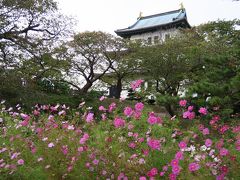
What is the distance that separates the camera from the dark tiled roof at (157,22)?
1287 inches

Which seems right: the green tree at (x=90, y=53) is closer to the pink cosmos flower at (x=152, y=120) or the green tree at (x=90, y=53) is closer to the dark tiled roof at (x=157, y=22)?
the dark tiled roof at (x=157, y=22)

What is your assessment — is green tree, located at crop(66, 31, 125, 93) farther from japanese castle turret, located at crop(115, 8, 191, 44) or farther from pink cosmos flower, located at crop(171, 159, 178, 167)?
pink cosmos flower, located at crop(171, 159, 178, 167)

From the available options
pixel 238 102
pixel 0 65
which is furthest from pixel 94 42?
pixel 238 102

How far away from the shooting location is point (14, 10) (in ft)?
51.3

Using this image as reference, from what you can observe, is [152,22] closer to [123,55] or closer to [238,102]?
[123,55]

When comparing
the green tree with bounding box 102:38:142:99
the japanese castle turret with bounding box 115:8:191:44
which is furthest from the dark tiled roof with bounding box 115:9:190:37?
the green tree with bounding box 102:38:142:99

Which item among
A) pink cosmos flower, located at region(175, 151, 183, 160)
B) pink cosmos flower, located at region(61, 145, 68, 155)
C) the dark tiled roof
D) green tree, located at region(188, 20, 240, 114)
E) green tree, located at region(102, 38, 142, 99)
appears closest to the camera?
pink cosmos flower, located at region(175, 151, 183, 160)

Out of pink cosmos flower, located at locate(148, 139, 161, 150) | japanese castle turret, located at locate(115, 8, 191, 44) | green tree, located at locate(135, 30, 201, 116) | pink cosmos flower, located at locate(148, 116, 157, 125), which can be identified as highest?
japanese castle turret, located at locate(115, 8, 191, 44)

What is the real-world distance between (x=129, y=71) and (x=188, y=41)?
12.2ft

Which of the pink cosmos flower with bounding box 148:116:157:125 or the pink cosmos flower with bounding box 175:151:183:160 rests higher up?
the pink cosmos flower with bounding box 148:116:157:125

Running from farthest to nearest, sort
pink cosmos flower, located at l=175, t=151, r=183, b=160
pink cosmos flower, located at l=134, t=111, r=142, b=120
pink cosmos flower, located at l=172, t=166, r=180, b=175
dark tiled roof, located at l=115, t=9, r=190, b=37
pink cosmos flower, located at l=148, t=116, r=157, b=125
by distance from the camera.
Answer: dark tiled roof, located at l=115, t=9, r=190, b=37
pink cosmos flower, located at l=134, t=111, r=142, b=120
pink cosmos flower, located at l=148, t=116, r=157, b=125
pink cosmos flower, located at l=175, t=151, r=183, b=160
pink cosmos flower, located at l=172, t=166, r=180, b=175

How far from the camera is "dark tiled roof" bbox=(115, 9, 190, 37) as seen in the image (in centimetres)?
3269

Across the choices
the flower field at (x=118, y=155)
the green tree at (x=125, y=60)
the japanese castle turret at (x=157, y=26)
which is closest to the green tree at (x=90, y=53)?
the green tree at (x=125, y=60)

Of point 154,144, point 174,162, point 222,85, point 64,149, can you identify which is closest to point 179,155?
point 174,162
